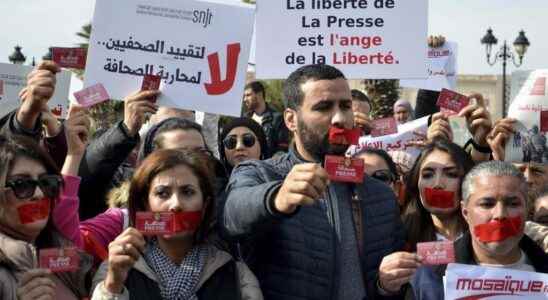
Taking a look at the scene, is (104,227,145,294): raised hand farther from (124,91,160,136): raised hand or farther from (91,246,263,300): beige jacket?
(124,91,160,136): raised hand

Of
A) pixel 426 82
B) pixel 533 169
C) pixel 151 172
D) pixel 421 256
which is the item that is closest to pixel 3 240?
pixel 151 172

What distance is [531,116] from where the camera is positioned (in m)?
5.92

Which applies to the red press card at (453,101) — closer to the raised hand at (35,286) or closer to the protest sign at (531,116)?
the protest sign at (531,116)

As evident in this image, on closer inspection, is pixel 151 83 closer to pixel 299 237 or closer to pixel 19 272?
pixel 299 237

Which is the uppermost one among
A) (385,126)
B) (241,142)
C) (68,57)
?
(68,57)

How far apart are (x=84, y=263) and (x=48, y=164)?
0.44 meters

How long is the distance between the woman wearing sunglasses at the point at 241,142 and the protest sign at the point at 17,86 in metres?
1.68

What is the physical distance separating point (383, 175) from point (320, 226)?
79.7 inches

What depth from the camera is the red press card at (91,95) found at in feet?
17.3

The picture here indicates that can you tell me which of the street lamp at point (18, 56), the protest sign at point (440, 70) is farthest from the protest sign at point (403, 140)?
the street lamp at point (18, 56)

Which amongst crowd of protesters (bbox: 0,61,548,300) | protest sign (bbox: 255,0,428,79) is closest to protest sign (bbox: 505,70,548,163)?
protest sign (bbox: 255,0,428,79)

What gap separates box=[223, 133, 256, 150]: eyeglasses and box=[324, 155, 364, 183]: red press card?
2.45m

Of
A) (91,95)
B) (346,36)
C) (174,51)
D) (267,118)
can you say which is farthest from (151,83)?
(267,118)

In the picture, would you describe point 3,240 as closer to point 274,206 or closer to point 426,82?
point 274,206
